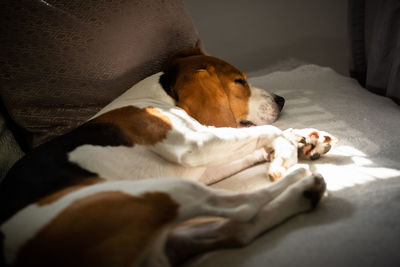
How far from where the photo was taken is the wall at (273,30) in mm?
4715

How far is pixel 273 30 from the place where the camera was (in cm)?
487

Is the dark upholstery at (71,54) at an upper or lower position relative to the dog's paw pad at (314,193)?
upper

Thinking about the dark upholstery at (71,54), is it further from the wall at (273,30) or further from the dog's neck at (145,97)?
the wall at (273,30)

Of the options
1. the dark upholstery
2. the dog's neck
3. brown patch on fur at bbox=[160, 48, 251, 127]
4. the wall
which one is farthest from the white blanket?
the wall

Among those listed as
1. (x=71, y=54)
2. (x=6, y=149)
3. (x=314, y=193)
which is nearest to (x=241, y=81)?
(x=314, y=193)

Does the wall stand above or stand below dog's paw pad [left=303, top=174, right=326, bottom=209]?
above

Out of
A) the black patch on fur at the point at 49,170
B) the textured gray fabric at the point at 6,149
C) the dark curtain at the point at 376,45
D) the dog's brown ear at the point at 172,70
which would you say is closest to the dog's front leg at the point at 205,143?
the black patch on fur at the point at 49,170

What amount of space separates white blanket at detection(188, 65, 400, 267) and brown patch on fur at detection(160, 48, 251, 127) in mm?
407

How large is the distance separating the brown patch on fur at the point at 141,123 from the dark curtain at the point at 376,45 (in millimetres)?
2013

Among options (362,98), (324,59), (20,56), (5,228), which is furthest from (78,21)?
(324,59)

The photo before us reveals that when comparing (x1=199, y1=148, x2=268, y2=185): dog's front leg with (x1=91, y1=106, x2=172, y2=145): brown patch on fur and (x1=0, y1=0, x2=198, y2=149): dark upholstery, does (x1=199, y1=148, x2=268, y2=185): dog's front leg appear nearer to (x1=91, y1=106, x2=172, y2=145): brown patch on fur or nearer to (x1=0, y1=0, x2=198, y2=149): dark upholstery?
(x1=91, y1=106, x2=172, y2=145): brown patch on fur

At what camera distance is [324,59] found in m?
4.77

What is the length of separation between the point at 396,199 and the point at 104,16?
2.11 m

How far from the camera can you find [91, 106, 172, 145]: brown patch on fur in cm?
180
